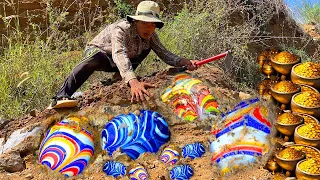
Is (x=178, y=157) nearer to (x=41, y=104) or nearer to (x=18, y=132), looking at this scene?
(x=18, y=132)

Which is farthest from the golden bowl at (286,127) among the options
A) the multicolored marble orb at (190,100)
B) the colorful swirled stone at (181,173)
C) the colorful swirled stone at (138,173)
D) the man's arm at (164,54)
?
the man's arm at (164,54)

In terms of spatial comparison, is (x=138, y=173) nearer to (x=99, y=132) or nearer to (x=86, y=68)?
(x=99, y=132)

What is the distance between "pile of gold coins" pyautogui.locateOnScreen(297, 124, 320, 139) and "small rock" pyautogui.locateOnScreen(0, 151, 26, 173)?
1522 mm

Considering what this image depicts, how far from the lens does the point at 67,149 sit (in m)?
2.77

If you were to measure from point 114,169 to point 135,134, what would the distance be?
9.7 inches

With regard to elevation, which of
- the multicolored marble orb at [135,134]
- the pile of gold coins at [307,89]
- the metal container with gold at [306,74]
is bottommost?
the multicolored marble orb at [135,134]

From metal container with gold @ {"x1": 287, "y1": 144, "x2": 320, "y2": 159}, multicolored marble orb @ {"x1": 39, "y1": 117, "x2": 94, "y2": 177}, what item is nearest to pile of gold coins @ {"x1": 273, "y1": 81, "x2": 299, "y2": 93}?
metal container with gold @ {"x1": 287, "y1": 144, "x2": 320, "y2": 159}

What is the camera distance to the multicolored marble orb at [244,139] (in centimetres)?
262

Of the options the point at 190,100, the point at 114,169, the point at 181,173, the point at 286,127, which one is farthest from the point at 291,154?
the point at 190,100

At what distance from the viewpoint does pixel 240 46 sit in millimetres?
5992

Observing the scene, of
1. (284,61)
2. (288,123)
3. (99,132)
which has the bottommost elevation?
(99,132)

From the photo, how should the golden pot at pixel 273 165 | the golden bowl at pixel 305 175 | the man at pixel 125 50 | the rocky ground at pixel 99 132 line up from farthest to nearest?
the man at pixel 125 50
the rocky ground at pixel 99 132
the golden pot at pixel 273 165
the golden bowl at pixel 305 175

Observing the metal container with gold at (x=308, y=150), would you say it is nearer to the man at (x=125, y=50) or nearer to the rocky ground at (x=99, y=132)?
the rocky ground at (x=99, y=132)

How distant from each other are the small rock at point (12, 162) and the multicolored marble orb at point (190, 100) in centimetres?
92
